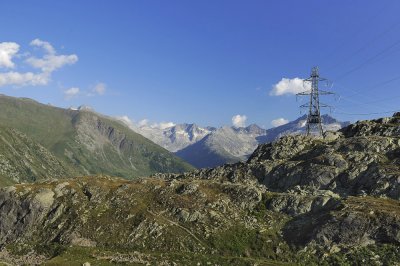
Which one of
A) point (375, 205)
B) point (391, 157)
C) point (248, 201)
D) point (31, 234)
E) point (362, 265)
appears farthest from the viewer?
point (391, 157)

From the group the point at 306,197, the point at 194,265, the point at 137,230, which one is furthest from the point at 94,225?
the point at 306,197

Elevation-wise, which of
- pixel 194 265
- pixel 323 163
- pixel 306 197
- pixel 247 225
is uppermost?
pixel 323 163

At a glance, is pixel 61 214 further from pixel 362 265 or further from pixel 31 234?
pixel 362 265

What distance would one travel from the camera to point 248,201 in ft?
345

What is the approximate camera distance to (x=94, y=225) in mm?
97375

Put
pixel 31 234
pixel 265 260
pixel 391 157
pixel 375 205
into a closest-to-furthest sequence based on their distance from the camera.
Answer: pixel 265 260, pixel 375 205, pixel 31 234, pixel 391 157

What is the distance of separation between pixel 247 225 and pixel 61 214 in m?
44.8

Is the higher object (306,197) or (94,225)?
(306,197)

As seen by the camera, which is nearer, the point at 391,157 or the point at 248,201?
the point at 248,201

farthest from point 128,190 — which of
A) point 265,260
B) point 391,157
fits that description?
point 391,157

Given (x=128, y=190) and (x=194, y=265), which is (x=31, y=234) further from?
(x=194, y=265)

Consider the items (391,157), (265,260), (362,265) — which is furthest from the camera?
(391,157)

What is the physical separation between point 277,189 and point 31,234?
67.8 meters

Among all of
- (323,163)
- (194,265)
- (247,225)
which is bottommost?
(194,265)
